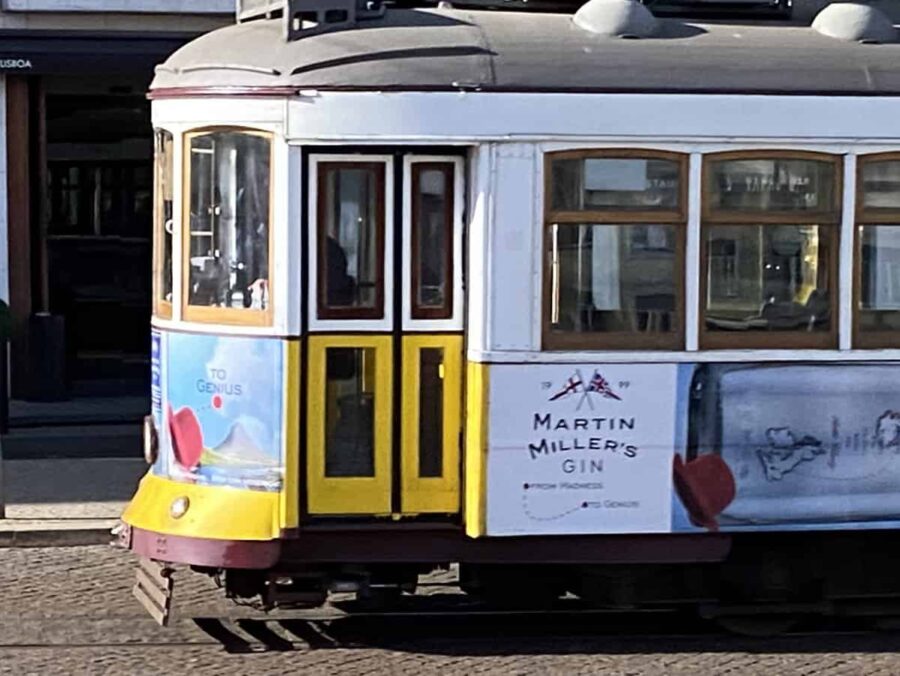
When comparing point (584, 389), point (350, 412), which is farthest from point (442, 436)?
point (584, 389)

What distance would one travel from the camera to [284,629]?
9172 millimetres

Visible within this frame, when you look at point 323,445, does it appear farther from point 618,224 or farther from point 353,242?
point 618,224

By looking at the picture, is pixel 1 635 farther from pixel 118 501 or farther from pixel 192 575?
pixel 118 501

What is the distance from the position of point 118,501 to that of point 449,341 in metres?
4.35

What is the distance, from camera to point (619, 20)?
893cm

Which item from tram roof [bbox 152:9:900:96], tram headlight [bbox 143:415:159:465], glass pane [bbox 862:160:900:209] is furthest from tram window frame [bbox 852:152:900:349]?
tram headlight [bbox 143:415:159:465]

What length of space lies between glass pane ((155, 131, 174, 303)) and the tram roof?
0.28 meters

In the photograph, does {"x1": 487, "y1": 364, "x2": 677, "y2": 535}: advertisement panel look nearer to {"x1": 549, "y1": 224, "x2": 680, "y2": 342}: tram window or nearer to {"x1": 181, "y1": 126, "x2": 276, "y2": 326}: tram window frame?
{"x1": 549, "y1": 224, "x2": 680, "y2": 342}: tram window

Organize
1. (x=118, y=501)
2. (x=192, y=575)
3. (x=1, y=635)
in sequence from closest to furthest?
(x=1, y=635)
(x=192, y=575)
(x=118, y=501)

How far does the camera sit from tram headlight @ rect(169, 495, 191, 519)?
8773mm

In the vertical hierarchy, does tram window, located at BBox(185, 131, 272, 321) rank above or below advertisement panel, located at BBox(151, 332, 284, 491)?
above

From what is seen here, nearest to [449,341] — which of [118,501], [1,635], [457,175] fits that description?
[457,175]

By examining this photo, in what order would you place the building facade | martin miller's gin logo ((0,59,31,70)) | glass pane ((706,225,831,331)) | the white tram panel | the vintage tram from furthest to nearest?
1. the building facade
2. martin miller's gin logo ((0,59,31,70))
3. glass pane ((706,225,831,331))
4. the vintage tram
5. the white tram panel

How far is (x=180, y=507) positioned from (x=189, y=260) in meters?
1.12
